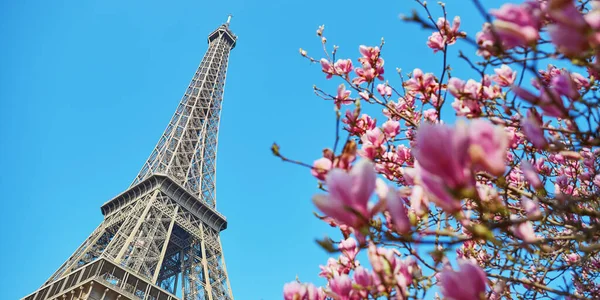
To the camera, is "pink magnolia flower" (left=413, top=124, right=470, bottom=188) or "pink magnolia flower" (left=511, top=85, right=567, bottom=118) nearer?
"pink magnolia flower" (left=413, top=124, right=470, bottom=188)

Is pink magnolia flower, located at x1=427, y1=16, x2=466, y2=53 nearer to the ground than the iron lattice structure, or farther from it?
nearer to the ground

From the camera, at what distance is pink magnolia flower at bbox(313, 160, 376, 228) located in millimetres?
986

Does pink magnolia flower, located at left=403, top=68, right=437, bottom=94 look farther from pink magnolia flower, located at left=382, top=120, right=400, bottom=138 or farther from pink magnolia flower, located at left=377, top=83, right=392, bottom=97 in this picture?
pink magnolia flower, located at left=377, top=83, right=392, bottom=97

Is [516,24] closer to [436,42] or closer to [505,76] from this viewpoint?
[505,76]

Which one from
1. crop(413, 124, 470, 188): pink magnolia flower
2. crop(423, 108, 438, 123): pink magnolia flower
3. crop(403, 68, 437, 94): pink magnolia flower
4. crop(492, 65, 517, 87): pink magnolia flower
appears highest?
crop(423, 108, 438, 123): pink magnolia flower

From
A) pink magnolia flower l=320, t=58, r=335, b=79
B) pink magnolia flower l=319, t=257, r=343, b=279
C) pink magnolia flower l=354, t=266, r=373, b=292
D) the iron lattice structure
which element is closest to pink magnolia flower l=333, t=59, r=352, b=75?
→ pink magnolia flower l=320, t=58, r=335, b=79

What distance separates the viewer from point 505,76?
204 centimetres

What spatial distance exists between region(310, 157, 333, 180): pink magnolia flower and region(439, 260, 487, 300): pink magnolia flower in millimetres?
592

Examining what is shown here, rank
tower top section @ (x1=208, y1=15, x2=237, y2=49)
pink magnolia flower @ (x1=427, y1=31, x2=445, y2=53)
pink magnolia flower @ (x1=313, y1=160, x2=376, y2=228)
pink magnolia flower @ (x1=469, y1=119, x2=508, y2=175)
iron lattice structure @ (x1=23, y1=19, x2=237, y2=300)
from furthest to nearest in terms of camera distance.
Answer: tower top section @ (x1=208, y1=15, x2=237, y2=49)
iron lattice structure @ (x1=23, y1=19, x2=237, y2=300)
pink magnolia flower @ (x1=427, y1=31, x2=445, y2=53)
pink magnolia flower @ (x1=313, y1=160, x2=376, y2=228)
pink magnolia flower @ (x1=469, y1=119, x2=508, y2=175)

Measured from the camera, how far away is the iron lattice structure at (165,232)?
17250 mm

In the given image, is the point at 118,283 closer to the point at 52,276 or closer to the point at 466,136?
the point at 52,276

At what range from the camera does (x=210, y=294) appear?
67.1ft

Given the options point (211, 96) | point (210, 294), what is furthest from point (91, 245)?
point (211, 96)

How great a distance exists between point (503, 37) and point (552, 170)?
2.93 metres
